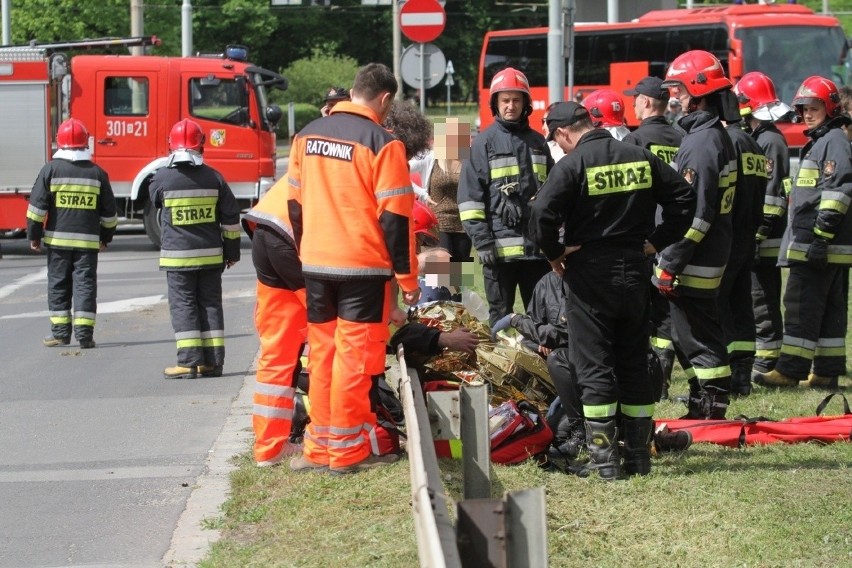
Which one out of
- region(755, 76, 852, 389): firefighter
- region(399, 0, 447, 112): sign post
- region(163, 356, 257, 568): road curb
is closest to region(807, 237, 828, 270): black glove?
region(755, 76, 852, 389): firefighter

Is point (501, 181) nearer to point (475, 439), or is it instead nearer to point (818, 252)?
point (818, 252)

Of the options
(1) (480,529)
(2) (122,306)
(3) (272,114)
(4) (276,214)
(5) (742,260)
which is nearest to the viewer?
(1) (480,529)

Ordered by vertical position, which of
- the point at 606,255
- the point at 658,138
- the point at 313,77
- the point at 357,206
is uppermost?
the point at 313,77

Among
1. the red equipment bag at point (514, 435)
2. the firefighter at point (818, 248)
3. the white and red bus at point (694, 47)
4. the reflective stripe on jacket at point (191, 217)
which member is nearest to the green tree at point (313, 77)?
the white and red bus at point (694, 47)

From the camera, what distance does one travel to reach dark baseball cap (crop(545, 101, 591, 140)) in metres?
6.46

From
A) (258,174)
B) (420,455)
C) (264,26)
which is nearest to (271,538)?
(420,455)

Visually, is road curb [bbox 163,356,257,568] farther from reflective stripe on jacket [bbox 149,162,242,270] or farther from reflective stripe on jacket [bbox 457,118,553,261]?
reflective stripe on jacket [bbox 457,118,553,261]

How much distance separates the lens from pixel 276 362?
7062 mm

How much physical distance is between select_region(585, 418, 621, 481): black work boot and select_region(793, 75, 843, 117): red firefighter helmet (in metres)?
3.85

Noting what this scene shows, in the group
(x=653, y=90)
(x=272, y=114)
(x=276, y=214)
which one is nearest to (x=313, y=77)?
(x=272, y=114)

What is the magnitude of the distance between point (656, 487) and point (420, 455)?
1.96 m

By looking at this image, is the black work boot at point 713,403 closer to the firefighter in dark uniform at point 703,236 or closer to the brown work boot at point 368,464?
the firefighter in dark uniform at point 703,236

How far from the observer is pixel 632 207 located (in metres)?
6.32

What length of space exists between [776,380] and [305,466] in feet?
14.0
